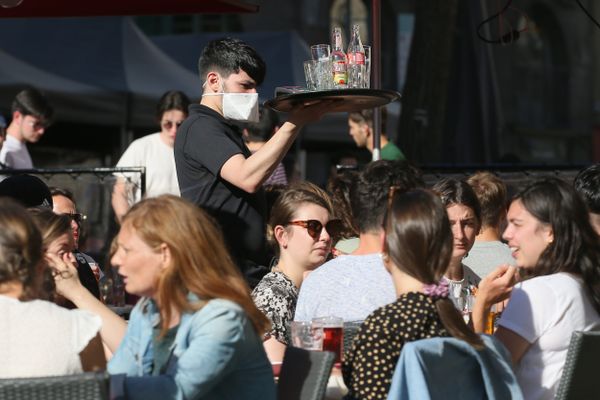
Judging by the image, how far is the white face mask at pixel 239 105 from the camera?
4.97 m

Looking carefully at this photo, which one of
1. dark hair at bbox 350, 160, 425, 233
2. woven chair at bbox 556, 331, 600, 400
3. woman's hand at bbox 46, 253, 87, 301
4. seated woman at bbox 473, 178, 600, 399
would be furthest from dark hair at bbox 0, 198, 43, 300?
woven chair at bbox 556, 331, 600, 400

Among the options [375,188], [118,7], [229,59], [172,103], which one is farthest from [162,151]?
[375,188]

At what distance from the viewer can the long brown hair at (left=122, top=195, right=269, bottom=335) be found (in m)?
3.39

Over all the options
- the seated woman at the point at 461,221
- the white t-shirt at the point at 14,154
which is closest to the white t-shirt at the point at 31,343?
the seated woman at the point at 461,221

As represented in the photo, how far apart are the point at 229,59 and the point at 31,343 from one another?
1.97 metres

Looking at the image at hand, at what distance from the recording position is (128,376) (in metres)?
3.36

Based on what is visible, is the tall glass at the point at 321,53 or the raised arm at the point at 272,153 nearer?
the raised arm at the point at 272,153

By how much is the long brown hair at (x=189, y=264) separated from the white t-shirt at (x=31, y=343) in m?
0.29

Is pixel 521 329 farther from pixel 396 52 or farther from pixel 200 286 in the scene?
pixel 396 52

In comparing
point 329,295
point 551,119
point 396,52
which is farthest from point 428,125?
point 551,119

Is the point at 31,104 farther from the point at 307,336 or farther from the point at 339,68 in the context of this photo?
the point at 307,336

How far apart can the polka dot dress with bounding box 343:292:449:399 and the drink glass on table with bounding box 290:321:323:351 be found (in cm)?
15

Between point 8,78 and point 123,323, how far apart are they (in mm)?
6814

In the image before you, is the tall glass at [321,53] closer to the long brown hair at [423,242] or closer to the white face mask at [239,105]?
the white face mask at [239,105]
